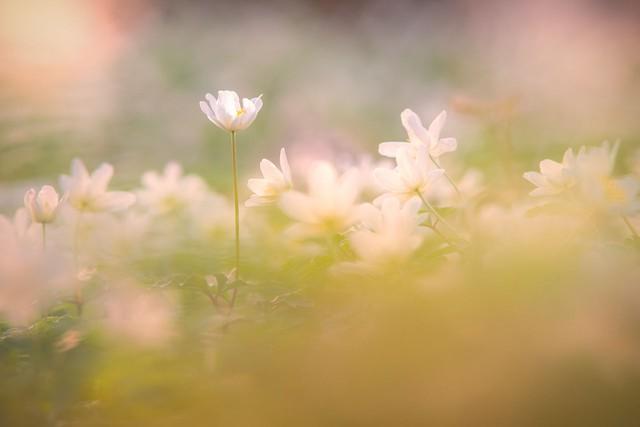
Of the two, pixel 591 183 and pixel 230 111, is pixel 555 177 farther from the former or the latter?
pixel 230 111

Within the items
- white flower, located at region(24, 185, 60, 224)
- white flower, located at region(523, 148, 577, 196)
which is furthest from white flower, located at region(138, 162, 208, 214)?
white flower, located at region(523, 148, 577, 196)

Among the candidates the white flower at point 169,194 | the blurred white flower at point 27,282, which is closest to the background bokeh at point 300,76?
the white flower at point 169,194

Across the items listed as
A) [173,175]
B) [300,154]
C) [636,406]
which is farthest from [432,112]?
[636,406]

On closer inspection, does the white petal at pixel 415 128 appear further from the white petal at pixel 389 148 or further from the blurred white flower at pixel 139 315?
the blurred white flower at pixel 139 315

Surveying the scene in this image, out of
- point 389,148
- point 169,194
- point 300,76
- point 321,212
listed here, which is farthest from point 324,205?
point 300,76

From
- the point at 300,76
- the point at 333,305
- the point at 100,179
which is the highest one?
the point at 300,76

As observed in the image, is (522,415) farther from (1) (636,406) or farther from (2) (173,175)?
(2) (173,175)

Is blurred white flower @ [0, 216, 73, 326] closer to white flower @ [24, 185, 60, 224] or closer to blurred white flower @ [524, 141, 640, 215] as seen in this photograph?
white flower @ [24, 185, 60, 224]
